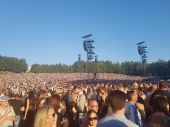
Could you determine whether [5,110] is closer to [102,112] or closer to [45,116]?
[45,116]

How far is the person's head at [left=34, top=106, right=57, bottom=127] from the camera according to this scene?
5359 mm

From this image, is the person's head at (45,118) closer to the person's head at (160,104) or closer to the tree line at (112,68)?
the person's head at (160,104)

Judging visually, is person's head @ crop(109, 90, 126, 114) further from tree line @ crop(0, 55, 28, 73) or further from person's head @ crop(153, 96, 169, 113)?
tree line @ crop(0, 55, 28, 73)

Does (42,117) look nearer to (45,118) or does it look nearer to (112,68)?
(45,118)

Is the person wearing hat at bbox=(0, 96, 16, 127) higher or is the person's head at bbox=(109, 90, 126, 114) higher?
the person's head at bbox=(109, 90, 126, 114)

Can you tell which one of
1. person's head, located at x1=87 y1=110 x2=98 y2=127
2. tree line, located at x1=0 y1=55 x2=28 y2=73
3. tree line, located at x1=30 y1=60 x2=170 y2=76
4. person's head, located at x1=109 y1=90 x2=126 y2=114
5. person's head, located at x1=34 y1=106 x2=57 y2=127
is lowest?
person's head, located at x1=87 y1=110 x2=98 y2=127

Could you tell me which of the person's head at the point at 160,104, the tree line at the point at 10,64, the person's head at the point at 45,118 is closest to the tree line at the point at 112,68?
the tree line at the point at 10,64

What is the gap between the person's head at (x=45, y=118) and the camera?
17.6ft

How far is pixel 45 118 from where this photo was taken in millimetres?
5422

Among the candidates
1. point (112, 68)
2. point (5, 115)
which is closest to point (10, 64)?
point (112, 68)

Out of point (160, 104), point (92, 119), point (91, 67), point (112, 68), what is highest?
point (112, 68)

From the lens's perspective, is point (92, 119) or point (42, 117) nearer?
point (42, 117)

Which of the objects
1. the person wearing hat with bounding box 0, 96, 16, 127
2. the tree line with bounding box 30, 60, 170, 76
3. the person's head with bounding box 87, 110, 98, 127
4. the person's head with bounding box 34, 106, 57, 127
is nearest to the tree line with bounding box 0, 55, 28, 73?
the tree line with bounding box 30, 60, 170, 76

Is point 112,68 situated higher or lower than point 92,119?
higher
